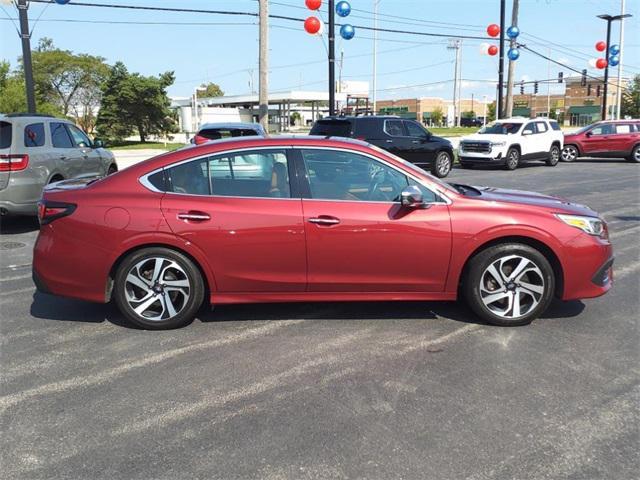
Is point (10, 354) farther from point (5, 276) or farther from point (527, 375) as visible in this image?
point (527, 375)

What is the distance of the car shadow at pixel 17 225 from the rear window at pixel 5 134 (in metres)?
1.42

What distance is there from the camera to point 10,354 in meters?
4.21

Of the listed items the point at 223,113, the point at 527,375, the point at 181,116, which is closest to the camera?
the point at 527,375

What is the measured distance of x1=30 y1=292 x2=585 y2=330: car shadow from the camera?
193 inches

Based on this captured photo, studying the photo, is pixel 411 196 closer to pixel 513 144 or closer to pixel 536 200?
pixel 536 200

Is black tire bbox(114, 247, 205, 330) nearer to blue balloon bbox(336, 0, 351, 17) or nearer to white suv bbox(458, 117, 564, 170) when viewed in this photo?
blue balloon bbox(336, 0, 351, 17)

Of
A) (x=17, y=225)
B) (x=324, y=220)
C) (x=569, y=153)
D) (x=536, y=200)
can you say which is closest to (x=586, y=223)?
(x=536, y=200)

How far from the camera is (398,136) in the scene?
16.8m

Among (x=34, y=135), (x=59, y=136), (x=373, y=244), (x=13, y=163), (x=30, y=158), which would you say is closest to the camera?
(x=373, y=244)

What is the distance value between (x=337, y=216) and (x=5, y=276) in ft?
13.6

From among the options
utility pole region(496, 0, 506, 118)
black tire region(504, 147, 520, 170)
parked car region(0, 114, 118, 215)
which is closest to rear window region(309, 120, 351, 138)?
black tire region(504, 147, 520, 170)

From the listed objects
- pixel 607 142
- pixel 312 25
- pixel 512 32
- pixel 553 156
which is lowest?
pixel 553 156

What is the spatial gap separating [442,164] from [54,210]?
572 inches

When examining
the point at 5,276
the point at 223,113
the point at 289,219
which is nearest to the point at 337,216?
the point at 289,219
